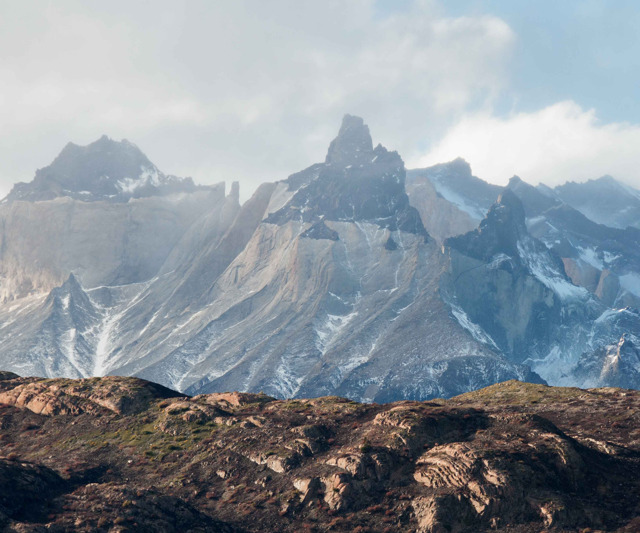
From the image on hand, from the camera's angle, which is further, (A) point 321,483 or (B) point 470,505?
(A) point 321,483

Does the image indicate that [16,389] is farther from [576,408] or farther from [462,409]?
[576,408]

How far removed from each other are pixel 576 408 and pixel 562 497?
84.5 feet

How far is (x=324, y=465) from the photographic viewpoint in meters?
75.6

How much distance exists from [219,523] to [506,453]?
27.8 metres

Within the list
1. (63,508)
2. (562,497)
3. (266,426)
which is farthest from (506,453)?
(63,508)

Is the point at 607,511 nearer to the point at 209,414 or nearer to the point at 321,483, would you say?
the point at 321,483

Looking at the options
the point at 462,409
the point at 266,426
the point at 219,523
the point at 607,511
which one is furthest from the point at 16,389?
the point at 607,511

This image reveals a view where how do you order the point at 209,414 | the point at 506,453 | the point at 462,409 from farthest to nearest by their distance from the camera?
the point at 209,414 < the point at 462,409 < the point at 506,453

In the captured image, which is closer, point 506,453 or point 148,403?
point 506,453

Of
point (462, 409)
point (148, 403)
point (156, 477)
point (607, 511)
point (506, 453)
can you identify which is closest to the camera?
point (607, 511)

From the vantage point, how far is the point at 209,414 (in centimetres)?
9419

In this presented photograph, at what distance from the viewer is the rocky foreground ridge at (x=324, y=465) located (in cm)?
6594

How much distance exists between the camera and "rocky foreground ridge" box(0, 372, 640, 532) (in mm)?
65938

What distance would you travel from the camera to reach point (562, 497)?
66312mm
